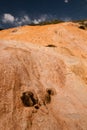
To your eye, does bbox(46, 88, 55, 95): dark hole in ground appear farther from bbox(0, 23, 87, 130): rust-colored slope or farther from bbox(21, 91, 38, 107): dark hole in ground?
bbox(21, 91, 38, 107): dark hole in ground

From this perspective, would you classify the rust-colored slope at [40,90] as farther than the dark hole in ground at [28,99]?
No

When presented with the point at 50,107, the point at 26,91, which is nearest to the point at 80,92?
the point at 50,107

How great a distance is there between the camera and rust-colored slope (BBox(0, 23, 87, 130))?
65.9ft

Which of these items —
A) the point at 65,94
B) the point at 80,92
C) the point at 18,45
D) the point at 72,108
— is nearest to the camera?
the point at 72,108

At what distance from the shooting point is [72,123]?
20953 mm

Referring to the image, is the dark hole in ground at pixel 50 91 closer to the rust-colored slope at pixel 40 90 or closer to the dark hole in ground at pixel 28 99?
the rust-colored slope at pixel 40 90

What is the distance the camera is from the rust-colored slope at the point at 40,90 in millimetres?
20078

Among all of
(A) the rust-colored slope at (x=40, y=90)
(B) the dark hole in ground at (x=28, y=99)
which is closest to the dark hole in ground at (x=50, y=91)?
(A) the rust-colored slope at (x=40, y=90)

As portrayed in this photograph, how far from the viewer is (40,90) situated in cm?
2294

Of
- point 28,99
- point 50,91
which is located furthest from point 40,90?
point 28,99

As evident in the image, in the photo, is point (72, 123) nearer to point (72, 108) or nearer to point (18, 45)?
point (72, 108)

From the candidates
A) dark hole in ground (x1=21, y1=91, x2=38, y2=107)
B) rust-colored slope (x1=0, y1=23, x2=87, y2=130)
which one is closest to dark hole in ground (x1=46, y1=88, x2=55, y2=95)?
rust-colored slope (x1=0, y1=23, x2=87, y2=130)

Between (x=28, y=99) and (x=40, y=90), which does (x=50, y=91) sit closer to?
(x=40, y=90)

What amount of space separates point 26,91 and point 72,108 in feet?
16.1
